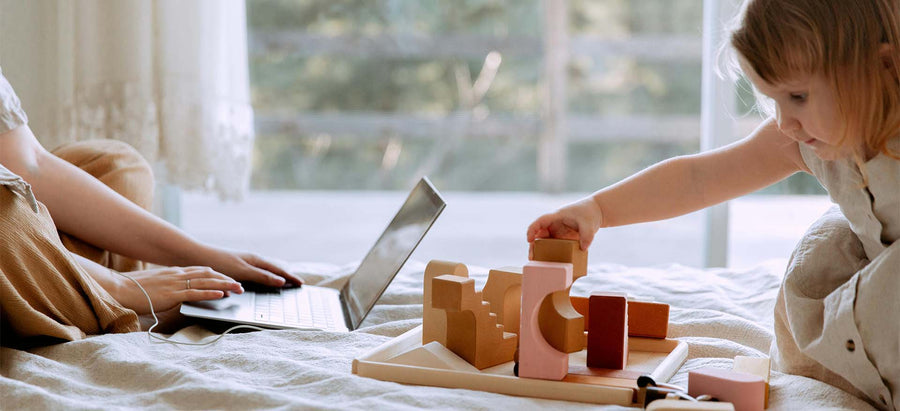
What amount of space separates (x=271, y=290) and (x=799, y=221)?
197cm

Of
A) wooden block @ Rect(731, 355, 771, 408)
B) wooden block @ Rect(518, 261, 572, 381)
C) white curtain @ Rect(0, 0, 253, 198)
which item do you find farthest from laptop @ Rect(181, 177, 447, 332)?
white curtain @ Rect(0, 0, 253, 198)

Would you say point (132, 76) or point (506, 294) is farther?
point (132, 76)

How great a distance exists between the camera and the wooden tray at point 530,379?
0.69 metres

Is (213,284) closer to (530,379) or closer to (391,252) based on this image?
(391,252)

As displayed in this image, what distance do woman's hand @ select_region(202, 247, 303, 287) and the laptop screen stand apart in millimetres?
89

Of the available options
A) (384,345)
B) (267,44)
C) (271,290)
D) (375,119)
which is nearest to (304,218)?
(375,119)

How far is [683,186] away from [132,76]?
1246 mm

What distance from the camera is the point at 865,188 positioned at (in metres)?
0.76

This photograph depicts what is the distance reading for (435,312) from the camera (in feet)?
2.59

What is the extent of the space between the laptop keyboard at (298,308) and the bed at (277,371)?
0.05 meters

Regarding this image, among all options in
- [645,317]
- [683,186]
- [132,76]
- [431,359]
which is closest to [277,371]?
[431,359]

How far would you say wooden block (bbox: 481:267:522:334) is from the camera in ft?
2.74

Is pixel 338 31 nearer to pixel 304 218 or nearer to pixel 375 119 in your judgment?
pixel 375 119

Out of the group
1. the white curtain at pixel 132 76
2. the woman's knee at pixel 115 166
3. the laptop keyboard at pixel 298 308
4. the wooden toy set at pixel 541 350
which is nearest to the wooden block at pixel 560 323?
the wooden toy set at pixel 541 350
